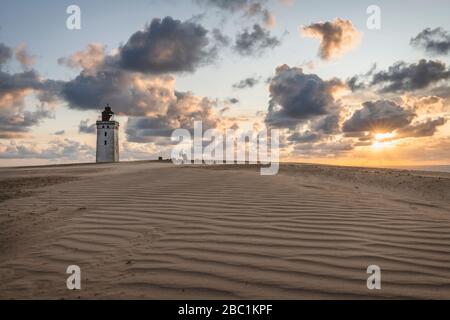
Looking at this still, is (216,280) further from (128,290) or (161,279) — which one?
(128,290)

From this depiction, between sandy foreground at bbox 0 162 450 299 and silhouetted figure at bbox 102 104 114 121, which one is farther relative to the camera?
silhouetted figure at bbox 102 104 114 121

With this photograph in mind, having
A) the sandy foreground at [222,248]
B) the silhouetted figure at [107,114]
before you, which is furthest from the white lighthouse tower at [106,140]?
the sandy foreground at [222,248]

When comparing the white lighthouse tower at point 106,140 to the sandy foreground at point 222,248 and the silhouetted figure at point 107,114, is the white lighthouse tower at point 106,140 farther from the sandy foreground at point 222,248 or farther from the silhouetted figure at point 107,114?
the sandy foreground at point 222,248

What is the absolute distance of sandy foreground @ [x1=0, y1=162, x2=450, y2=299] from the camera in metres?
2.59

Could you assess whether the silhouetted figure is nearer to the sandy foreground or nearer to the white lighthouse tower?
the white lighthouse tower

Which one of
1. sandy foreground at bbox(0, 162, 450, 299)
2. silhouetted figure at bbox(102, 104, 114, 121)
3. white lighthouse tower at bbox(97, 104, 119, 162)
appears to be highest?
silhouetted figure at bbox(102, 104, 114, 121)

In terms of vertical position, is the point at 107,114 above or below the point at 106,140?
above

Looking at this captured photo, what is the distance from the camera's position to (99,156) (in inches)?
1492

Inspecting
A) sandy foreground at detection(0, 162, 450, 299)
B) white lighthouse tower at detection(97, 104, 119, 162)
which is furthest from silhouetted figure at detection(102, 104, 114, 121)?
sandy foreground at detection(0, 162, 450, 299)

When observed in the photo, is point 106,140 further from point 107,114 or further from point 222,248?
point 222,248

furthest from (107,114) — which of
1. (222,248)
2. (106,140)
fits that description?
(222,248)

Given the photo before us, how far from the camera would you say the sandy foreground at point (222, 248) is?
2.59m

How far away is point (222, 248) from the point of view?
345 centimetres
